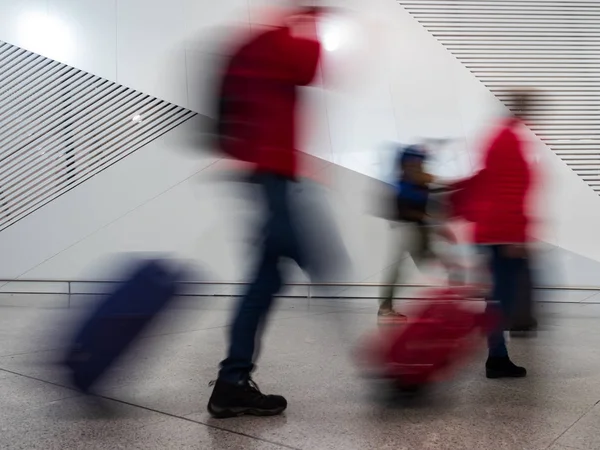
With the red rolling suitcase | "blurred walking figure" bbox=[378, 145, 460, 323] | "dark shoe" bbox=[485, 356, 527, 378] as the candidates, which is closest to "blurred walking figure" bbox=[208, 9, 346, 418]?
the red rolling suitcase

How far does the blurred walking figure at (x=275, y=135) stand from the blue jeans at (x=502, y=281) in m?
1.10

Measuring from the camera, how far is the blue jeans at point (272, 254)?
8.12ft

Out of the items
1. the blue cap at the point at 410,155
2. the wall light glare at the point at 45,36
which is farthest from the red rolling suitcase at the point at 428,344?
the wall light glare at the point at 45,36

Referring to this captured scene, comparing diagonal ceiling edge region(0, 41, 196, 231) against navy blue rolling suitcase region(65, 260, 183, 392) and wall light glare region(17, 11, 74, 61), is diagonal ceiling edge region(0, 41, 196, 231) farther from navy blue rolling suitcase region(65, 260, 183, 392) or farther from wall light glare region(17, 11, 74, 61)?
navy blue rolling suitcase region(65, 260, 183, 392)

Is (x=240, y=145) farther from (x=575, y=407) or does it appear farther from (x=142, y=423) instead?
(x=575, y=407)

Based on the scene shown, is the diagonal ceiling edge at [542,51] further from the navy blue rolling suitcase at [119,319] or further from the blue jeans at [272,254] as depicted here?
the navy blue rolling suitcase at [119,319]

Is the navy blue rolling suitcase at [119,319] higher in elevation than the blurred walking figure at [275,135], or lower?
lower

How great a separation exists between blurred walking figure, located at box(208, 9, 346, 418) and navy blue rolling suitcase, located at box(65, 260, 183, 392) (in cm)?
35

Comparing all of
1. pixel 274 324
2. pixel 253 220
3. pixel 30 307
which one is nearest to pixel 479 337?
pixel 253 220

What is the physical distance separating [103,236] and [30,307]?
1.46 m

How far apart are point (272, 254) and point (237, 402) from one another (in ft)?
2.00

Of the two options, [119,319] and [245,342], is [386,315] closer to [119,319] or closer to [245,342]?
[245,342]

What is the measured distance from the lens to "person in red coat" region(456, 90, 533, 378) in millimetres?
3135

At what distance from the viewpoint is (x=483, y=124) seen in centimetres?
773
